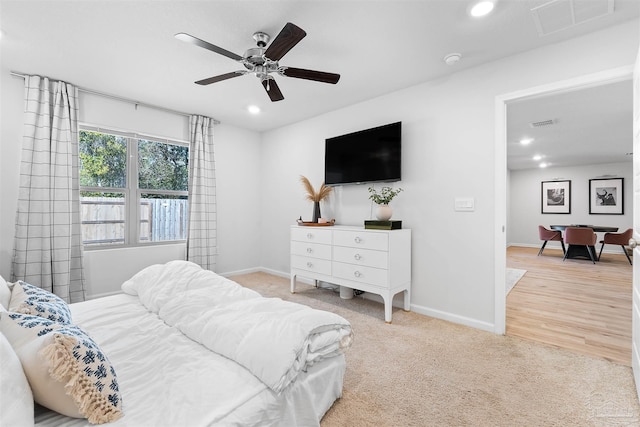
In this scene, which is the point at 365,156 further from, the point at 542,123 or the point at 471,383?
the point at 542,123

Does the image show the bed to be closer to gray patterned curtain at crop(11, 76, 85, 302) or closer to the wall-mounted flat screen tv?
gray patterned curtain at crop(11, 76, 85, 302)

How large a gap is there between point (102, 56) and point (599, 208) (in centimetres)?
1050

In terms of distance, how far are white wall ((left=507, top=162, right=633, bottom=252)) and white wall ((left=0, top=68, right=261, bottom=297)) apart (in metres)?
7.90

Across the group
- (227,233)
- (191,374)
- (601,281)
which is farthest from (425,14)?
(601,281)

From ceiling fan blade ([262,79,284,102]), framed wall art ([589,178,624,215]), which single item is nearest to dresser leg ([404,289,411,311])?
ceiling fan blade ([262,79,284,102])

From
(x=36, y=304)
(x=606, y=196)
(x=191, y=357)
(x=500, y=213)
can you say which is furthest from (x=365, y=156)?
(x=606, y=196)

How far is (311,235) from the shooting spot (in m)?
3.41

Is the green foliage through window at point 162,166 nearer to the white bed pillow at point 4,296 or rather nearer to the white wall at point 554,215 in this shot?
the white bed pillow at point 4,296

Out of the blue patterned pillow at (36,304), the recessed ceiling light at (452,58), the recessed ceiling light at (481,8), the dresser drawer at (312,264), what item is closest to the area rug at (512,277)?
the dresser drawer at (312,264)

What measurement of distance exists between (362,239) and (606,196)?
8199mm

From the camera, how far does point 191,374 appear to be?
3.68ft

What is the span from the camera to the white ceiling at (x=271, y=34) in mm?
1934

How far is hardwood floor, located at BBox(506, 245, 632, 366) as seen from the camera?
2.35m

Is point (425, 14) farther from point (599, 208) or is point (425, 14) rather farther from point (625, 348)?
point (599, 208)
